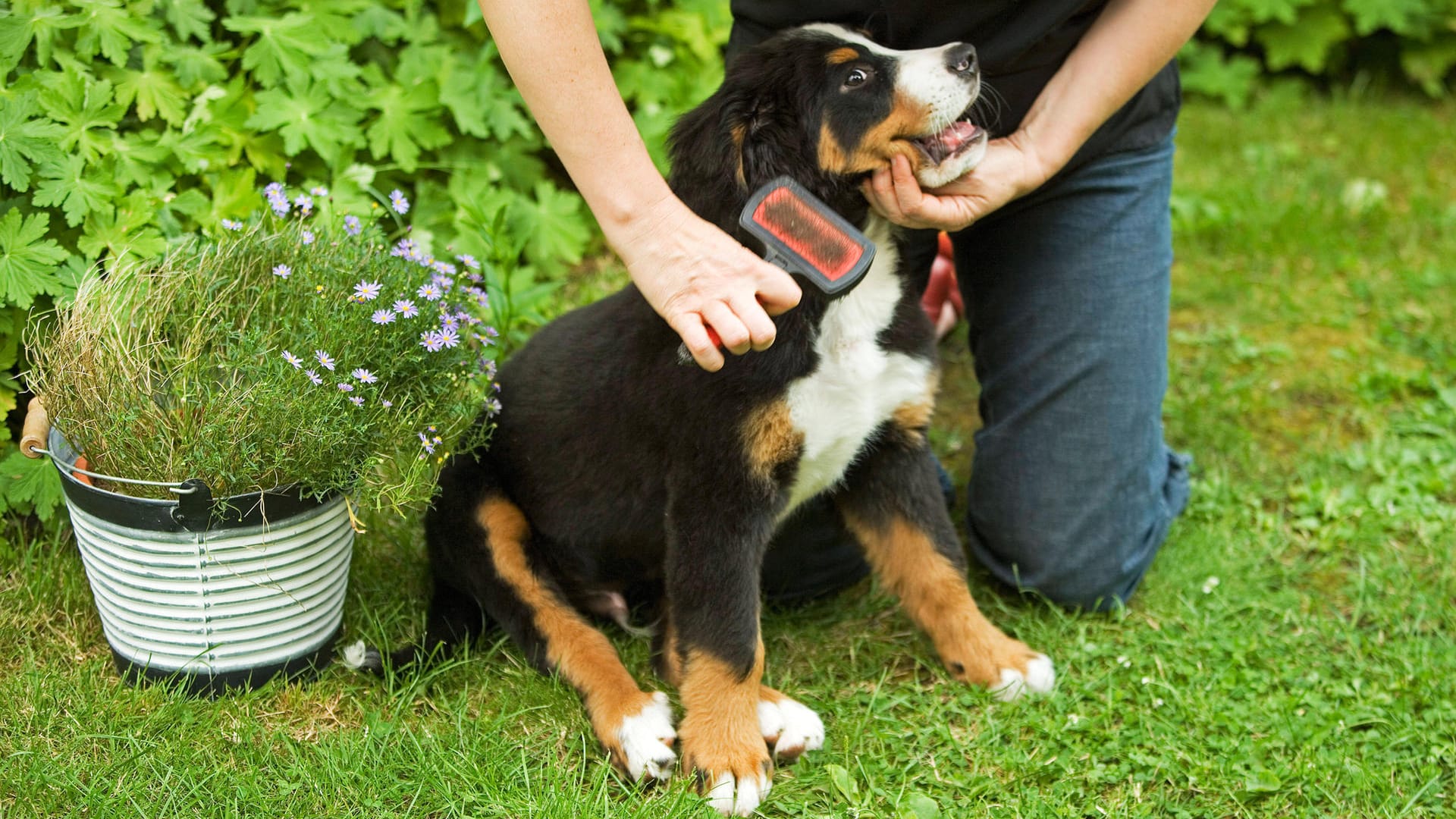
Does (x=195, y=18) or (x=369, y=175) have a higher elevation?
(x=195, y=18)

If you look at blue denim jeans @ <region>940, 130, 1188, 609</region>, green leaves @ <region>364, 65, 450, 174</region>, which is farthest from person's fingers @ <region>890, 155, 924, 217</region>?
green leaves @ <region>364, 65, 450, 174</region>

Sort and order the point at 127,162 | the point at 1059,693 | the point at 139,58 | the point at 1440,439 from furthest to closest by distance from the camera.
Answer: the point at 1440,439 < the point at 139,58 < the point at 127,162 < the point at 1059,693

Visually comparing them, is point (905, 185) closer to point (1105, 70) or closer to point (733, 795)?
point (1105, 70)

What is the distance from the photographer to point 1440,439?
11.9 ft

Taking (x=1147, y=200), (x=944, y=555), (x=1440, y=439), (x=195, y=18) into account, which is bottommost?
(x=1440, y=439)

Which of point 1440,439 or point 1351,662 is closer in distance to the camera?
point 1351,662

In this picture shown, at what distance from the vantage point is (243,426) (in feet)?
7.54

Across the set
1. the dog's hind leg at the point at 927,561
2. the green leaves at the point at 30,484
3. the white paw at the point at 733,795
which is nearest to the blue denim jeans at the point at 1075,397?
the dog's hind leg at the point at 927,561

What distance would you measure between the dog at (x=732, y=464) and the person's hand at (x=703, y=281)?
0.36 feet

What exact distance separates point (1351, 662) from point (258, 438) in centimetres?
232

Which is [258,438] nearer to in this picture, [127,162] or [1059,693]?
[127,162]

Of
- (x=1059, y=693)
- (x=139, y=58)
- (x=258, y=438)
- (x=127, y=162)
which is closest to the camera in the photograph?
(x=258, y=438)

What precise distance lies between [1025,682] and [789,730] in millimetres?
553

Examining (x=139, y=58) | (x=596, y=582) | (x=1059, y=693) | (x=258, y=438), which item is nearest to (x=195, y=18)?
(x=139, y=58)
